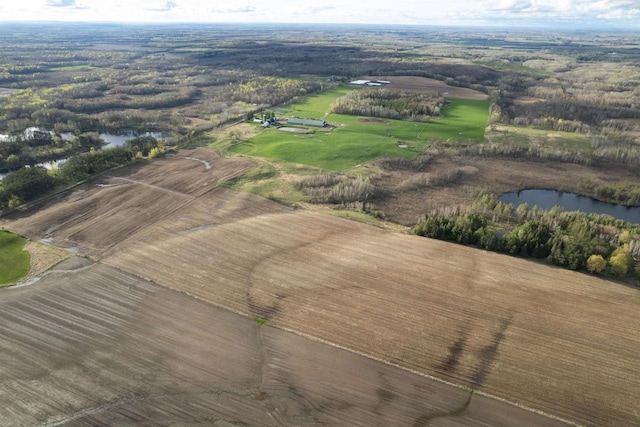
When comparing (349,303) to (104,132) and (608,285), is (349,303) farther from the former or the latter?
(104,132)

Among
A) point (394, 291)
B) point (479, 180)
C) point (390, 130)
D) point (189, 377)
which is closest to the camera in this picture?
point (189, 377)

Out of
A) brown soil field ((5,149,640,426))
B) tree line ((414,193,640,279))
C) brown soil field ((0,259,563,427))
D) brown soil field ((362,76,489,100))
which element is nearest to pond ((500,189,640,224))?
tree line ((414,193,640,279))

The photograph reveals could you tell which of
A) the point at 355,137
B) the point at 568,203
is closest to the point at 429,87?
the point at 355,137

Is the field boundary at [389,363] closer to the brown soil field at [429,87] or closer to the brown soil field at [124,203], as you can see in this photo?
the brown soil field at [124,203]

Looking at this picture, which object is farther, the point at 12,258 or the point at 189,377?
the point at 12,258

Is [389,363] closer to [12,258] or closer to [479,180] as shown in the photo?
[12,258]
